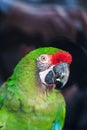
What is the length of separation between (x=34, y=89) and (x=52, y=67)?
79mm

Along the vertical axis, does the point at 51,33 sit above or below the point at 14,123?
above

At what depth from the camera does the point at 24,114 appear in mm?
876

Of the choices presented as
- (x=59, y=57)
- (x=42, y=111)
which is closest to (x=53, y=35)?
(x=59, y=57)

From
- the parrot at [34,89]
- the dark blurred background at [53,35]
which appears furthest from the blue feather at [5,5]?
the parrot at [34,89]

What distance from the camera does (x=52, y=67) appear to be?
86cm

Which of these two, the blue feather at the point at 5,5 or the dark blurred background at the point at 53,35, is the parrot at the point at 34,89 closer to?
the dark blurred background at the point at 53,35

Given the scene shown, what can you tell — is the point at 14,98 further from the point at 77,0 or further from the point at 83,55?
the point at 77,0

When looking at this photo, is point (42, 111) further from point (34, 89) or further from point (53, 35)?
point (53, 35)

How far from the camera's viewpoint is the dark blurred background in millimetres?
923

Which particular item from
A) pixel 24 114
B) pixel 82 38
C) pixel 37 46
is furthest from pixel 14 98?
pixel 82 38

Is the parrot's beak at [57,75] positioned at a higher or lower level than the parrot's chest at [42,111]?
higher

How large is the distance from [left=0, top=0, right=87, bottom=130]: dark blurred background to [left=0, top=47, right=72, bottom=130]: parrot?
0.03 metres

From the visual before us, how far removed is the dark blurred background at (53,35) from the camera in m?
0.92

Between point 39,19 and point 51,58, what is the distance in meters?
0.15
